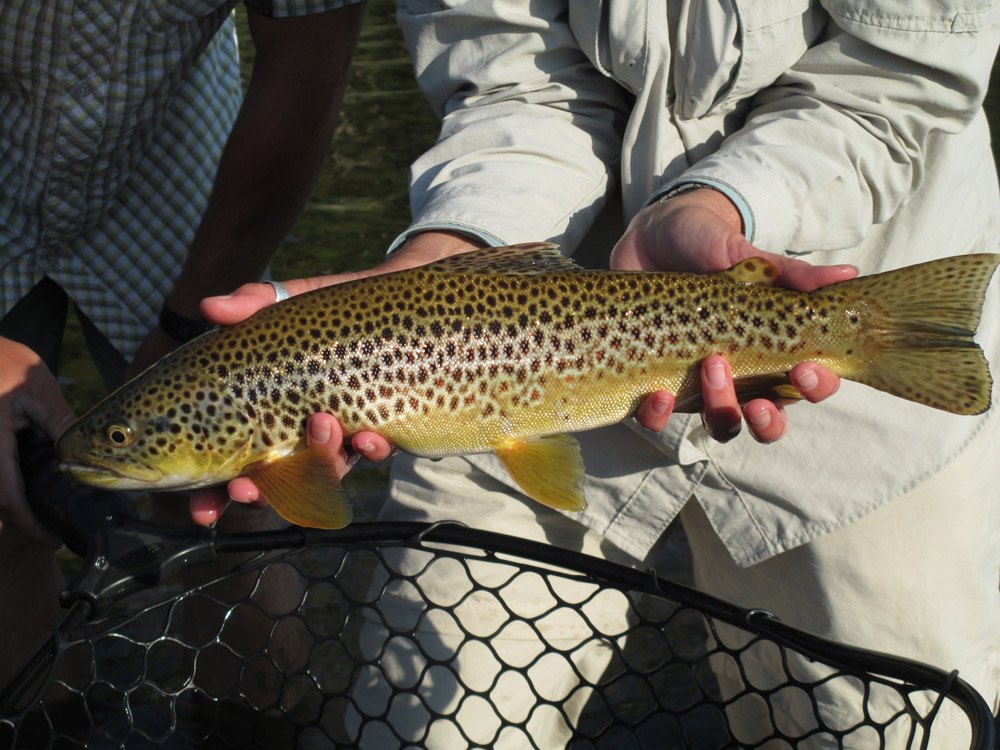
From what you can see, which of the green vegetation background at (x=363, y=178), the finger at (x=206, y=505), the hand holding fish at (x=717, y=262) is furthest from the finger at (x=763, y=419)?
the green vegetation background at (x=363, y=178)

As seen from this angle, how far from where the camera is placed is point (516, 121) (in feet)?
8.72

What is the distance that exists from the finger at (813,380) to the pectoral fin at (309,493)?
83 centimetres

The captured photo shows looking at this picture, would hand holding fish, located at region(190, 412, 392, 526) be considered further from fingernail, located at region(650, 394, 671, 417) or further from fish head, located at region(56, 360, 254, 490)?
fingernail, located at region(650, 394, 671, 417)

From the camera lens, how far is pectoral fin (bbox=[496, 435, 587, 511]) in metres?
2.27

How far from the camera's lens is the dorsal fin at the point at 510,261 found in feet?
7.45

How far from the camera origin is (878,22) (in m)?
2.38

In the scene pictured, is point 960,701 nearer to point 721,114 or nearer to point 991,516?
→ point 991,516

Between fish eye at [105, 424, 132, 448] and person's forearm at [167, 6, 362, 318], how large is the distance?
Answer: 108 centimetres

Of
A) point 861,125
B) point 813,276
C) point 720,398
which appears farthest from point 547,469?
point 861,125

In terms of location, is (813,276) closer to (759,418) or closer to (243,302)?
(759,418)

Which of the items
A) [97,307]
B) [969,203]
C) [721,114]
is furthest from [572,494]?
[97,307]

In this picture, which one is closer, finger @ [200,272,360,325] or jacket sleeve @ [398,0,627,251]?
finger @ [200,272,360,325]

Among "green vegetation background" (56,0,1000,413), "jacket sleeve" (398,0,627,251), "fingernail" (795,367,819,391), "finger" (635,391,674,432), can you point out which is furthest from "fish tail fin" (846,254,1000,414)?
"green vegetation background" (56,0,1000,413)

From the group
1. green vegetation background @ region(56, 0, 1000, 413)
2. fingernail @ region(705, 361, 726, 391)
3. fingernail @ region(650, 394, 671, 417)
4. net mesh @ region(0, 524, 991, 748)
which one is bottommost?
green vegetation background @ region(56, 0, 1000, 413)
